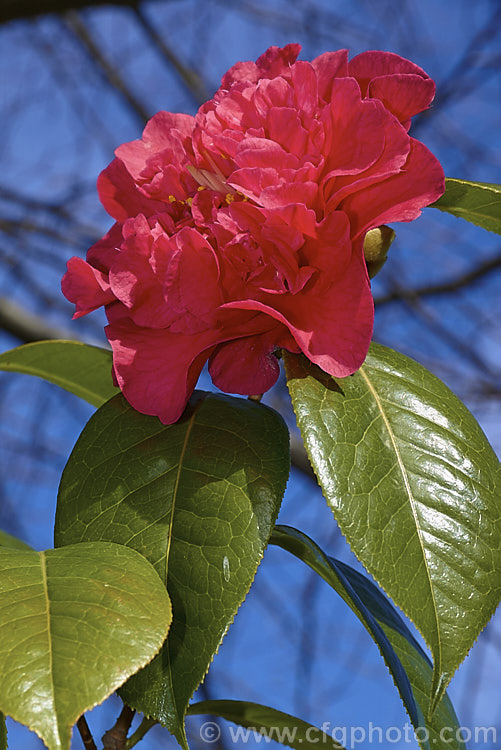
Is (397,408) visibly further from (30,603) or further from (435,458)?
(30,603)

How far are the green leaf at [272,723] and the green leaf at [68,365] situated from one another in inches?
15.5

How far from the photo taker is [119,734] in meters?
0.66

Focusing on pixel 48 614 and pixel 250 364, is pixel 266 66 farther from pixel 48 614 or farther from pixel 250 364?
pixel 48 614

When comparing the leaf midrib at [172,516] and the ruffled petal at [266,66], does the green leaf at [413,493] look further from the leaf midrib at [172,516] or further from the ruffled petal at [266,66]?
the ruffled petal at [266,66]

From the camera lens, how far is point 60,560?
555 millimetres

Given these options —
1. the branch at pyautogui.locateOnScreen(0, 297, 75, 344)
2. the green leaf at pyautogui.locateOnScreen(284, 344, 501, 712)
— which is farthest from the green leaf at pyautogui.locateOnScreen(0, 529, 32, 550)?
the branch at pyautogui.locateOnScreen(0, 297, 75, 344)

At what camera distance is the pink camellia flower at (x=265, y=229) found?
1.87ft

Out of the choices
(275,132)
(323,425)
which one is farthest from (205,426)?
(275,132)

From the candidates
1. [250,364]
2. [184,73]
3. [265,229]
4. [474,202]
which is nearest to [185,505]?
[250,364]

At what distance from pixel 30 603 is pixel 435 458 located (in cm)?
33

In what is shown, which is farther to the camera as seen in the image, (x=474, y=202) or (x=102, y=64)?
(x=102, y=64)

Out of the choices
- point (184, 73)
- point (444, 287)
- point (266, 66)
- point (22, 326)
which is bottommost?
point (266, 66)

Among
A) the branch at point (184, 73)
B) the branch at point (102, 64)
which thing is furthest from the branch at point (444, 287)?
the branch at point (102, 64)

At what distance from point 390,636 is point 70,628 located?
1.28 feet
